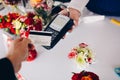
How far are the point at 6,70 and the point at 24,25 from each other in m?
0.24

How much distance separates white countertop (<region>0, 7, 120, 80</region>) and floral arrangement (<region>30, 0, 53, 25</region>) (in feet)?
0.39

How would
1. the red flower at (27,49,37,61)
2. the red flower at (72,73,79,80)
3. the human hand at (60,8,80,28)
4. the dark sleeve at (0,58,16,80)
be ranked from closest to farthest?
the dark sleeve at (0,58,16,80) < the red flower at (72,73,79,80) < the red flower at (27,49,37,61) < the human hand at (60,8,80,28)

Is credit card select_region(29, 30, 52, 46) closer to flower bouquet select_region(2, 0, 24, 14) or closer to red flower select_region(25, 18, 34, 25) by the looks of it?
red flower select_region(25, 18, 34, 25)

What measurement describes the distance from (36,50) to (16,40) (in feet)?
0.56

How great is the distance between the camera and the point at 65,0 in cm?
135

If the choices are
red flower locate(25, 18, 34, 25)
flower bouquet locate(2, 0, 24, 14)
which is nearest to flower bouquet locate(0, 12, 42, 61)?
red flower locate(25, 18, 34, 25)

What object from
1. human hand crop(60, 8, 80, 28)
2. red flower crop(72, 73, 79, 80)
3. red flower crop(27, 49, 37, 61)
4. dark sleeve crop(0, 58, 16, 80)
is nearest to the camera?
dark sleeve crop(0, 58, 16, 80)

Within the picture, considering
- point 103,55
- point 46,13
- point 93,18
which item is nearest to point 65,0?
point 93,18

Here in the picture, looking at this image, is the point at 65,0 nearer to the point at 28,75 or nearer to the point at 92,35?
the point at 92,35

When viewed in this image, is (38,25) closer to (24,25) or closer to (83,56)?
(24,25)

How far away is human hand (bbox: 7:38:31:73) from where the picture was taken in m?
0.85

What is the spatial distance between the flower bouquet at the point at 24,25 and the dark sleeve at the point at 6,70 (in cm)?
18

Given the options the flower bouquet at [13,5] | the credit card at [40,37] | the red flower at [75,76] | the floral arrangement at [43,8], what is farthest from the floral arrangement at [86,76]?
the flower bouquet at [13,5]

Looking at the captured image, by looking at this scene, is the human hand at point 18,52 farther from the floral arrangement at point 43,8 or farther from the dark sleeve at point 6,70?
the floral arrangement at point 43,8
